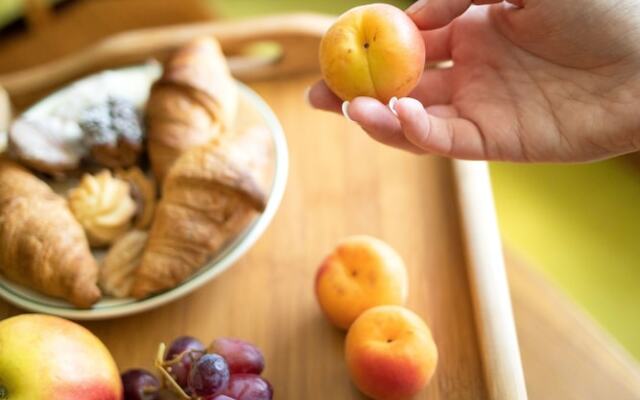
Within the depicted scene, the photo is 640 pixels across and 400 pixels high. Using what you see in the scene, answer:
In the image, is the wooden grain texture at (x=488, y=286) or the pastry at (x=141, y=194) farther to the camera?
the pastry at (x=141, y=194)

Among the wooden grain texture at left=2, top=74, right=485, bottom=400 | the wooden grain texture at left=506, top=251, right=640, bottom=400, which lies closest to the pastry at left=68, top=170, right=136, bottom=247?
the wooden grain texture at left=2, top=74, right=485, bottom=400

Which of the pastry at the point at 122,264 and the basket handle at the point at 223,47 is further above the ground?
the basket handle at the point at 223,47

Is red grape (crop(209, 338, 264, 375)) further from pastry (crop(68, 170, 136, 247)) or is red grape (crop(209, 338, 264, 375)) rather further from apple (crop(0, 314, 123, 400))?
pastry (crop(68, 170, 136, 247))

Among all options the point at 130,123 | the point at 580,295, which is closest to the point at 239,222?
the point at 130,123

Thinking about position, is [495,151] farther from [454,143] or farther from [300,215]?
[300,215]

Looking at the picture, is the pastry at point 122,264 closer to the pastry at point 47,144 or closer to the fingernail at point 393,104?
the pastry at point 47,144

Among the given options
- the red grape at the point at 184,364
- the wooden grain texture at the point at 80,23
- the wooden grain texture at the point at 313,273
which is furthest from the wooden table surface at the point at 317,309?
the wooden grain texture at the point at 80,23
